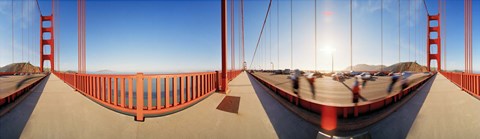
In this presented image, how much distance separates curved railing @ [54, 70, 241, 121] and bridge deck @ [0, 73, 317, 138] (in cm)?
14

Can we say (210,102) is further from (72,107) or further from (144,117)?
(72,107)

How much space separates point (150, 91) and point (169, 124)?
0.59 metres

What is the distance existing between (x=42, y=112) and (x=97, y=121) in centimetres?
179

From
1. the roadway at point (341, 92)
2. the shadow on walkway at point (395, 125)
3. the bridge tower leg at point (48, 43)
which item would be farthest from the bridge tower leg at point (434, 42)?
the bridge tower leg at point (48, 43)

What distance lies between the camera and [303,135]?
2000 millimetres

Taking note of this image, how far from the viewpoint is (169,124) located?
2.44m

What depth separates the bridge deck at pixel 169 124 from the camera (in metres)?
2.21

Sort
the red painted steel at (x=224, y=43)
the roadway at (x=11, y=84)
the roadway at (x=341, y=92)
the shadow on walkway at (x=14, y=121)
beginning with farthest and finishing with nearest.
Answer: the roadway at (x=11, y=84) < the red painted steel at (x=224, y=43) < the shadow on walkway at (x=14, y=121) < the roadway at (x=341, y=92)

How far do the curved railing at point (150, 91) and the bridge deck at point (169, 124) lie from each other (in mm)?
144

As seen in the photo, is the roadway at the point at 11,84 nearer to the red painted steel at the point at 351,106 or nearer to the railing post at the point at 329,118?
the red painted steel at the point at 351,106

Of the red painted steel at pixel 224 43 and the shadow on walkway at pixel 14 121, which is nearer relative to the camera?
the shadow on walkway at pixel 14 121

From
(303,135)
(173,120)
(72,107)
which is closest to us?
(303,135)

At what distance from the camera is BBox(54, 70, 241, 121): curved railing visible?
8.54 feet

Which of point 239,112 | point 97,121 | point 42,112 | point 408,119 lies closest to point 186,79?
point 239,112
